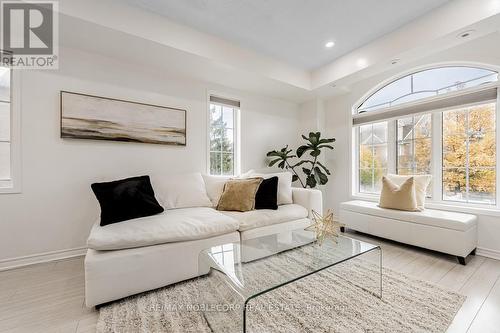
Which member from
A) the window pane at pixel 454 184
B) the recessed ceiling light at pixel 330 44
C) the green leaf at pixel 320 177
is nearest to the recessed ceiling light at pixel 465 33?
the recessed ceiling light at pixel 330 44

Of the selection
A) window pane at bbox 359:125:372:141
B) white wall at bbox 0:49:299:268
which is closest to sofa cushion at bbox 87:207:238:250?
white wall at bbox 0:49:299:268

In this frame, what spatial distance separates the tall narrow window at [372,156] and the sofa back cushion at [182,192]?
9.05 feet

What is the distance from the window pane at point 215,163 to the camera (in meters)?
3.42

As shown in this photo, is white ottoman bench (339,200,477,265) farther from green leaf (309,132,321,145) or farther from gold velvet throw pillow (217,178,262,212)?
gold velvet throw pillow (217,178,262,212)

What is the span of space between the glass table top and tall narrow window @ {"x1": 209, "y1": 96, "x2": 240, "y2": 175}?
1.76m

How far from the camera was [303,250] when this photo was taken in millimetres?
1747

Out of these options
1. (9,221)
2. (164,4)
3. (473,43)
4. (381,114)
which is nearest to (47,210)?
(9,221)

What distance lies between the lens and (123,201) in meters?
2.00

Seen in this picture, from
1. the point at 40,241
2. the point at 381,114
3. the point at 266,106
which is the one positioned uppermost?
the point at 266,106

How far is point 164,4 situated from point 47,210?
8.13 ft

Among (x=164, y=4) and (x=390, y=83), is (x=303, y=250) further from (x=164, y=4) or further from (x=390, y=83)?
(x=390, y=83)

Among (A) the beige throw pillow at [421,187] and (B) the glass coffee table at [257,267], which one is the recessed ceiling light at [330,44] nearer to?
(A) the beige throw pillow at [421,187]

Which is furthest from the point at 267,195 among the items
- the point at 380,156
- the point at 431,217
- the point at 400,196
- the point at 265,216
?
the point at 380,156

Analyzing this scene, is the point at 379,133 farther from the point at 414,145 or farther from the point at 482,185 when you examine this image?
the point at 482,185
